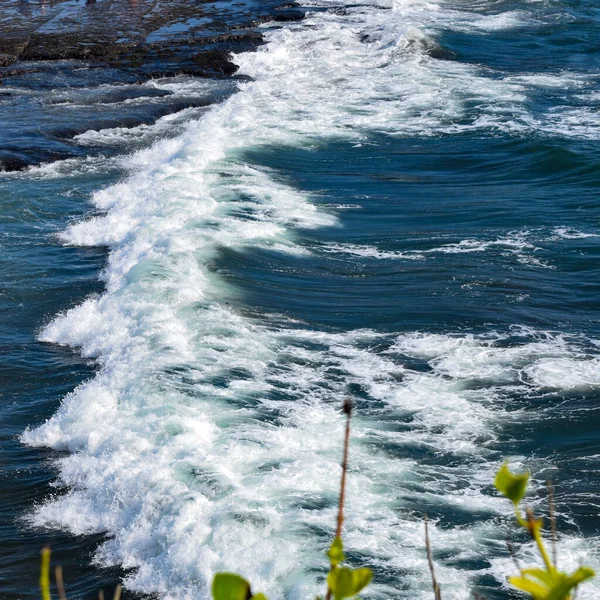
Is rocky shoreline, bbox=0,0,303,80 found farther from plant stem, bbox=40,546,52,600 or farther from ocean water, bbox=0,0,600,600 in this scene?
plant stem, bbox=40,546,52,600

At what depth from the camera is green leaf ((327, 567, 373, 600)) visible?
1102mm

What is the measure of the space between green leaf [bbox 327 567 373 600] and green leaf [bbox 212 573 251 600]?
4.2 inches

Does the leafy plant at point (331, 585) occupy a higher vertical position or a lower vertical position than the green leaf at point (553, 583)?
lower

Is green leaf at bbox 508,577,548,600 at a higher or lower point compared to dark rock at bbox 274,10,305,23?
higher

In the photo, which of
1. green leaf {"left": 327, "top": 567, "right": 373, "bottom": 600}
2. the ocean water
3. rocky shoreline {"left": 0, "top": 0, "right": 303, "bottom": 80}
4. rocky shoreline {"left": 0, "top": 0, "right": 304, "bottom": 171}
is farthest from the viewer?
rocky shoreline {"left": 0, "top": 0, "right": 303, "bottom": 80}

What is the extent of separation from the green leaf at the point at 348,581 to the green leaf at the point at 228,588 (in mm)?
108

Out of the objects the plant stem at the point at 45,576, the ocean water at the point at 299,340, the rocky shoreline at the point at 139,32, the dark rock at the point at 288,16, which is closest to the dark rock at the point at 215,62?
the rocky shoreline at the point at 139,32

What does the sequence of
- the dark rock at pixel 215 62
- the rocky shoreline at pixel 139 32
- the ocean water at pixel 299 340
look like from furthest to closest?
1. the rocky shoreline at pixel 139 32
2. the dark rock at pixel 215 62
3. the ocean water at pixel 299 340

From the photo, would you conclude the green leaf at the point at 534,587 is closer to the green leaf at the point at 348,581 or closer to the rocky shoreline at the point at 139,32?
the green leaf at the point at 348,581

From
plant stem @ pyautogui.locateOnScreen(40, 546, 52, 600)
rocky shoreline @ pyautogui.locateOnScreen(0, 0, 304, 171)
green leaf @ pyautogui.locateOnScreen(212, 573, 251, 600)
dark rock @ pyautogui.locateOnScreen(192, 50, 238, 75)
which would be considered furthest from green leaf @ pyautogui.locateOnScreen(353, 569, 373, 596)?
dark rock @ pyautogui.locateOnScreen(192, 50, 238, 75)

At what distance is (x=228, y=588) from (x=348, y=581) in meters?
0.14

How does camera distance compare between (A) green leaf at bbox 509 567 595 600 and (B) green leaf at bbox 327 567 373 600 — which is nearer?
(A) green leaf at bbox 509 567 595 600

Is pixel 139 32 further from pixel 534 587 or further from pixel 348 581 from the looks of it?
pixel 534 587

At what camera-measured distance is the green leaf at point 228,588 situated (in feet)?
3.53
